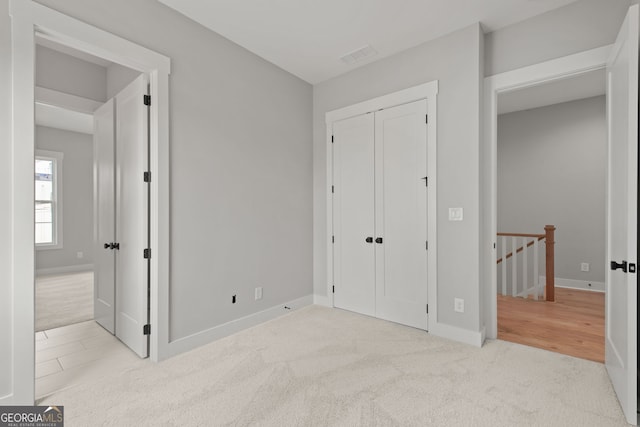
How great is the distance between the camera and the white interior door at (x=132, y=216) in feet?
8.46

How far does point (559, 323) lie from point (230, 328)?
11.2 feet

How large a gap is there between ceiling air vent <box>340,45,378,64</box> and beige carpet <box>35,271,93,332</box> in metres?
4.07

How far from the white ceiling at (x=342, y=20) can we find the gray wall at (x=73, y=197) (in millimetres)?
5480

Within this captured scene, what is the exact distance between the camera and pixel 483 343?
287 centimetres

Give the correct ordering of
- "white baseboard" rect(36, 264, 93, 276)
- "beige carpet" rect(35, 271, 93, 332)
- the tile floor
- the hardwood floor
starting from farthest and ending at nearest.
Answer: "white baseboard" rect(36, 264, 93, 276) → "beige carpet" rect(35, 271, 93, 332) → the hardwood floor → the tile floor

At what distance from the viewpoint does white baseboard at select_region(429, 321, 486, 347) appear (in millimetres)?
2824

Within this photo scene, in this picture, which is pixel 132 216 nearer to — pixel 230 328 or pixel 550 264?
pixel 230 328

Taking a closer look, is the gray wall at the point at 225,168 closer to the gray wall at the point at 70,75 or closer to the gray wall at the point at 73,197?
the gray wall at the point at 70,75

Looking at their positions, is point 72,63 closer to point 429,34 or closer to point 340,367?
point 429,34

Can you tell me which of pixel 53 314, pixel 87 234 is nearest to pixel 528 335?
pixel 53 314

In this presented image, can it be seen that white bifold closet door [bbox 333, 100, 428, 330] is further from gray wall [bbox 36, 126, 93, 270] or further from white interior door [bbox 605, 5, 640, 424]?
gray wall [bbox 36, 126, 93, 270]

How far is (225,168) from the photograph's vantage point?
3080 millimetres

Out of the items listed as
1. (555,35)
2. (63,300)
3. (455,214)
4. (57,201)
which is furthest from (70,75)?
(555,35)

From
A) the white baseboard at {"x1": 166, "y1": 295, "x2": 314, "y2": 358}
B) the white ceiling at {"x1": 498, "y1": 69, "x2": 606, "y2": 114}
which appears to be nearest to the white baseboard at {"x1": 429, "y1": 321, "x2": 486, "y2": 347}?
the white baseboard at {"x1": 166, "y1": 295, "x2": 314, "y2": 358}
